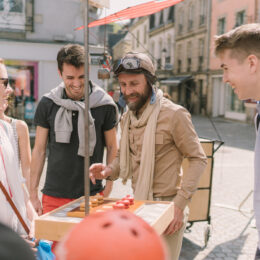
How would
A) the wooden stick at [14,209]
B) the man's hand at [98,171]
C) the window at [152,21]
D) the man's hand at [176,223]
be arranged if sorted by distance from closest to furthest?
the wooden stick at [14,209] → the man's hand at [176,223] → the man's hand at [98,171] → the window at [152,21]

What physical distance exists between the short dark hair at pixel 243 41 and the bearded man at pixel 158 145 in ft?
1.94

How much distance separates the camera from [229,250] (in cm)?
459

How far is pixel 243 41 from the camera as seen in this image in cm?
174

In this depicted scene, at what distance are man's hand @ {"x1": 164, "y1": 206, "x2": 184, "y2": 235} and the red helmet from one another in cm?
164

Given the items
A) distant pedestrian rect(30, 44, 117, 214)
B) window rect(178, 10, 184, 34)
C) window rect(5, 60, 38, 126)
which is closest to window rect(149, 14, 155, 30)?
window rect(178, 10, 184, 34)

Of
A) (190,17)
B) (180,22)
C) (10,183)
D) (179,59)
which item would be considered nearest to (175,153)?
(10,183)

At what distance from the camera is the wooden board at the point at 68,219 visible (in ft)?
4.87

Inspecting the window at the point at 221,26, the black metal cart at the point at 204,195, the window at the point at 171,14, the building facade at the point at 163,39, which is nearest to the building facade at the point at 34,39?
the black metal cart at the point at 204,195

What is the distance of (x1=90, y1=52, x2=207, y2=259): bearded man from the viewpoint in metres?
2.25

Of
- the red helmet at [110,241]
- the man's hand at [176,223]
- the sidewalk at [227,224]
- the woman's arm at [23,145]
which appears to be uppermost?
the red helmet at [110,241]

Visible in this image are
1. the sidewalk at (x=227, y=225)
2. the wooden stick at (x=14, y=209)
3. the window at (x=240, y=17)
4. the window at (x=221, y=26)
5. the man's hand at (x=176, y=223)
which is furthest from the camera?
the window at (x=221, y=26)

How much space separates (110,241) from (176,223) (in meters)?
1.73

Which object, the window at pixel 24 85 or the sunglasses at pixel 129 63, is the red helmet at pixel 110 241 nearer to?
the sunglasses at pixel 129 63

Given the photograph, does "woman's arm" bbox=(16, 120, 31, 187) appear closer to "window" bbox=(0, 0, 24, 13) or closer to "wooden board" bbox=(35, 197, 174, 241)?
"wooden board" bbox=(35, 197, 174, 241)
